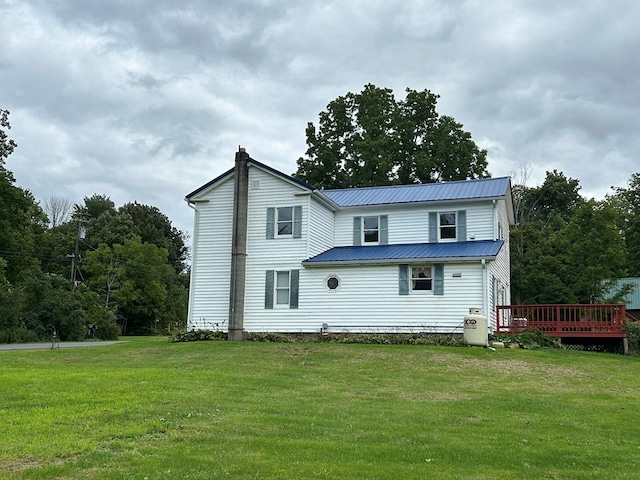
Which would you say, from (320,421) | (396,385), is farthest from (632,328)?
(320,421)

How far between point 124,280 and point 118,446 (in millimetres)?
51175

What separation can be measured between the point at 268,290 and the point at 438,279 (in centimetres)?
696

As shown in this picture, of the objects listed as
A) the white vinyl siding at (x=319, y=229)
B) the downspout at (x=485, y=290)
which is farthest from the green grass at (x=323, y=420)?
the white vinyl siding at (x=319, y=229)

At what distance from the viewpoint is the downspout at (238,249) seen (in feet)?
80.2

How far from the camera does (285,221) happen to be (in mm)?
25641

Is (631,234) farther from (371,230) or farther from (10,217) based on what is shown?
(10,217)

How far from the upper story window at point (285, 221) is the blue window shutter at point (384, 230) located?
164 inches

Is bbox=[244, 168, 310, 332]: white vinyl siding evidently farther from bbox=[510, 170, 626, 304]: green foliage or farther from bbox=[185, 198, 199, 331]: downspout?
bbox=[510, 170, 626, 304]: green foliage

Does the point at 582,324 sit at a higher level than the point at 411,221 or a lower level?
lower

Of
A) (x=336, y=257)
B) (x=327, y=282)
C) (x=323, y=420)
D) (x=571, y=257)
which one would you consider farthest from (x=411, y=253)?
(x=323, y=420)

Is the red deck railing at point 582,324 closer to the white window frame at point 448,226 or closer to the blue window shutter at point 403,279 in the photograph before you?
the white window frame at point 448,226

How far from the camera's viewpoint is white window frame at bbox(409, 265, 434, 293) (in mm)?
23688

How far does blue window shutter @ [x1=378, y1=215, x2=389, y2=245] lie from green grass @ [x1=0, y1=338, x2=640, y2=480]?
922 cm

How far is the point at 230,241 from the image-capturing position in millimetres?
25938
